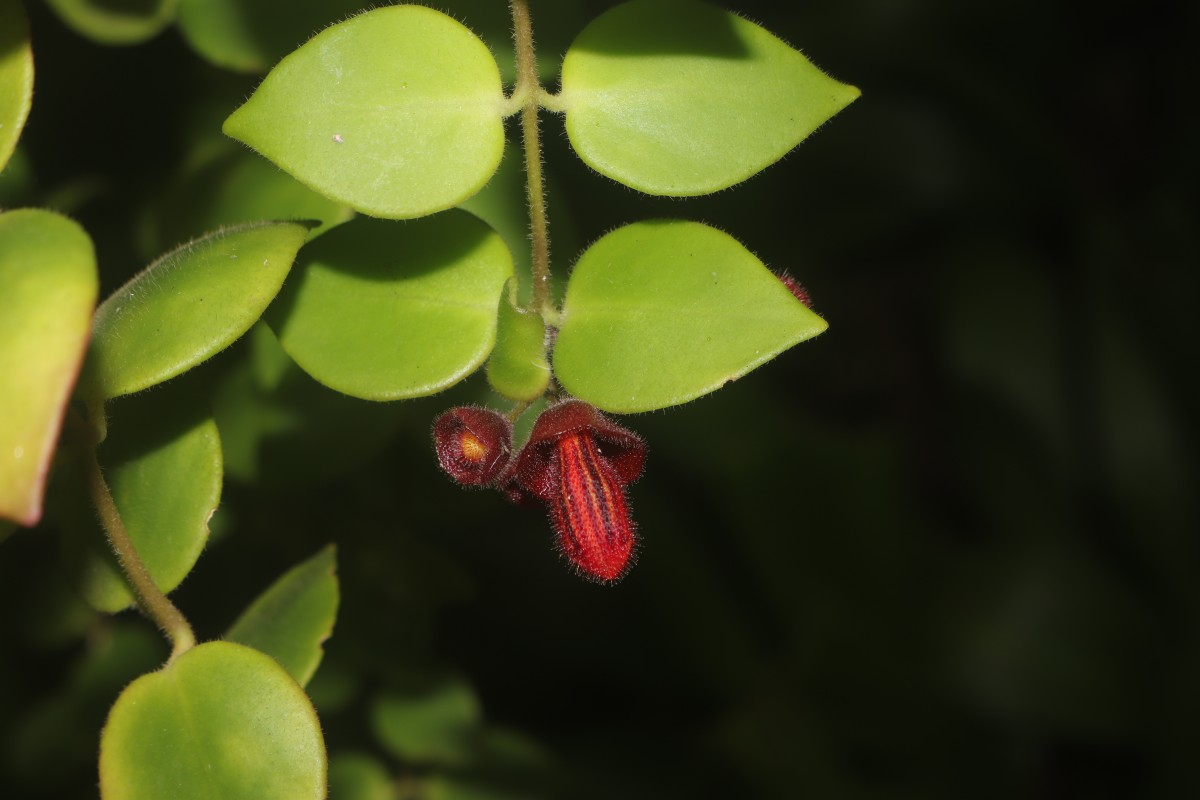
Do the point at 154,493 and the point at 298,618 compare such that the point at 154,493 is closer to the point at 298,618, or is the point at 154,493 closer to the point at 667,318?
the point at 298,618

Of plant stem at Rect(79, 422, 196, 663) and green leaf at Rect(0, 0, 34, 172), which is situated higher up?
green leaf at Rect(0, 0, 34, 172)

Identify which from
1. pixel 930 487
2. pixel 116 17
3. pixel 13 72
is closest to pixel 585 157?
pixel 13 72

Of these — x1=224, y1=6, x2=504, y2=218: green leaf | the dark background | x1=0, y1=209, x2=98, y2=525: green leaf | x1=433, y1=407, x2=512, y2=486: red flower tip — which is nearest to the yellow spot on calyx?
x1=433, y1=407, x2=512, y2=486: red flower tip

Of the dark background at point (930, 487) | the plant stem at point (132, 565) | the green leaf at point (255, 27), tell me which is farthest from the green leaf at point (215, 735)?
the dark background at point (930, 487)

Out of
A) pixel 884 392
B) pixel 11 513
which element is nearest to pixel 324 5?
pixel 11 513

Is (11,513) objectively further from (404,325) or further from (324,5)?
(324,5)

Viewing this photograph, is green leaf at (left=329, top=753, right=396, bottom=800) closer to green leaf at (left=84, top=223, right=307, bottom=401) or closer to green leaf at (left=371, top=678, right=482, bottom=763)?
green leaf at (left=371, top=678, right=482, bottom=763)
